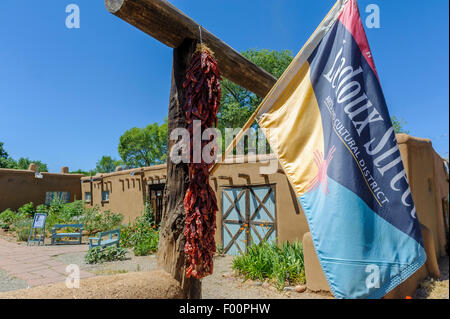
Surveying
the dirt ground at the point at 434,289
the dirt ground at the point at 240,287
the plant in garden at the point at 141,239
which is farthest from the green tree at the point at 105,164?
the dirt ground at the point at 434,289

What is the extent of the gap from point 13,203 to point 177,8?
184 cm

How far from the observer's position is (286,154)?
7.89ft

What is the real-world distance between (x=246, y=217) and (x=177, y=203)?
582 centimetres

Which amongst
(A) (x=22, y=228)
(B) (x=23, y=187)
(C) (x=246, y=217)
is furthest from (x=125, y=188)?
(B) (x=23, y=187)

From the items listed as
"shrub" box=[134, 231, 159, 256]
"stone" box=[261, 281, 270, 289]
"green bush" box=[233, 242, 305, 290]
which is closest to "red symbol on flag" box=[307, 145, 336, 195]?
"green bush" box=[233, 242, 305, 290]

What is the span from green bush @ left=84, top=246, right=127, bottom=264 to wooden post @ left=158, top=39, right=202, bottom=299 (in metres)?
3.60

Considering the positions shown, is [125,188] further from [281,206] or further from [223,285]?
[223,285]

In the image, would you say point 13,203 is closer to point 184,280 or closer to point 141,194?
point 184,280

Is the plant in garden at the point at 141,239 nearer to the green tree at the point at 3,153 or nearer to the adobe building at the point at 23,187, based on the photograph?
the adobe building at the point at 23,187

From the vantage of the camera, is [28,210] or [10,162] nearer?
[10,162]

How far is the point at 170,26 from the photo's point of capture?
210 centimetres

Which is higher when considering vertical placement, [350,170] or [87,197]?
[350,170]

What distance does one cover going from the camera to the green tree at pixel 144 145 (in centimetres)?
3145
